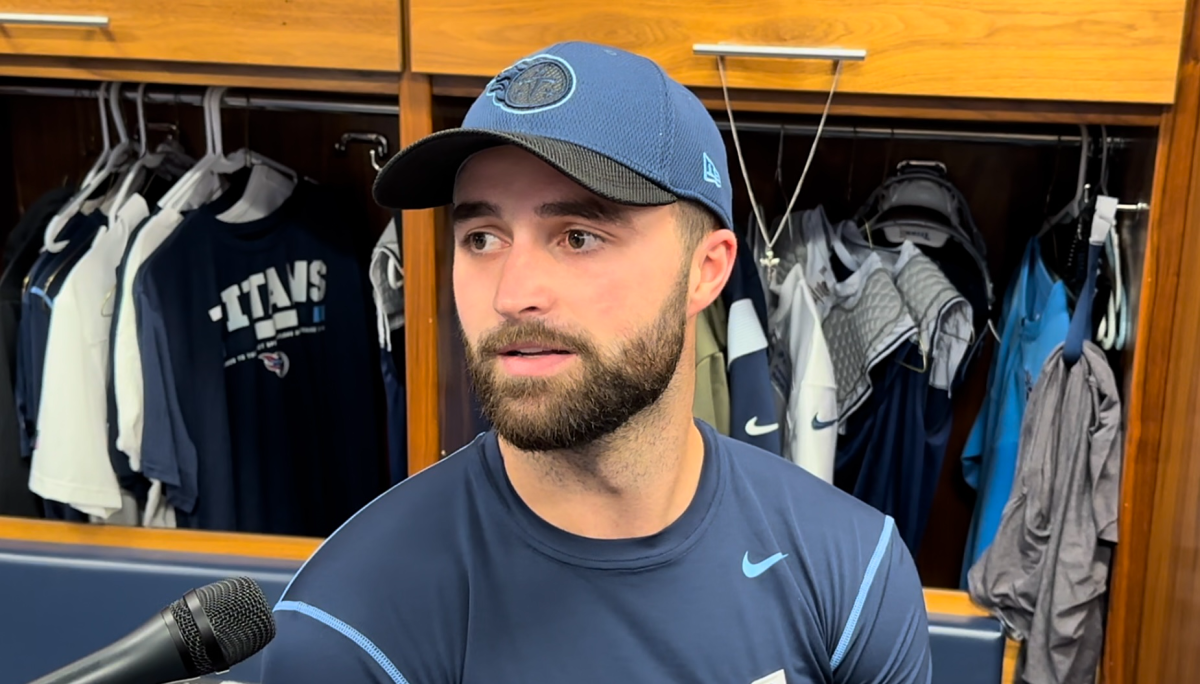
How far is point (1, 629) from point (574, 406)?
3.90 ft

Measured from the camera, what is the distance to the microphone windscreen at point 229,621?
42cm

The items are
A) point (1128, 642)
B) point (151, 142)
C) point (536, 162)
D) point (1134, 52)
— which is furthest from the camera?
point (151, 142)

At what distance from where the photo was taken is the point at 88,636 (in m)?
1.41

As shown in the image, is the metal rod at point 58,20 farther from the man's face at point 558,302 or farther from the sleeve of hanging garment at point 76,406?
the man's face at point 558,302

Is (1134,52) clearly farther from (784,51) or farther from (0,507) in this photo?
(0,507)

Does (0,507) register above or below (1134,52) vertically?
below

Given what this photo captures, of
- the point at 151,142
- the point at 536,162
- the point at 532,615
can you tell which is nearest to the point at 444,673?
the point at 532,615

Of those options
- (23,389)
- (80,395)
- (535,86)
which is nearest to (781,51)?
(535,86)

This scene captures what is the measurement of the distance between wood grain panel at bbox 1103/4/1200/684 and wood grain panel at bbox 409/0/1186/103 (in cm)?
7

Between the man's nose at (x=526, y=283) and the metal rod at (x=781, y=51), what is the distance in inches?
21.2

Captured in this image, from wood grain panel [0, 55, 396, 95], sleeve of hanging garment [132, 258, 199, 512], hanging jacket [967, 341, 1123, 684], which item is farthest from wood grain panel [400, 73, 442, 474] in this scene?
hanging jacket [967, 341, 1123, 684]

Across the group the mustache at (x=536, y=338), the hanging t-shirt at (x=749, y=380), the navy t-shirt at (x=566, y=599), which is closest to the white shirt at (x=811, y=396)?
the hanging t-shirt at (x=749, y=380)

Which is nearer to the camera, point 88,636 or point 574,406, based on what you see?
point 574,406

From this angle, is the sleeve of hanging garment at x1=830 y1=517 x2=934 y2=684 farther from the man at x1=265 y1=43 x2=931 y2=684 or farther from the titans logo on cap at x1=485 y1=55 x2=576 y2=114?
the titans logo on cap at x1=485 y1=55 x2=576 y2=114
